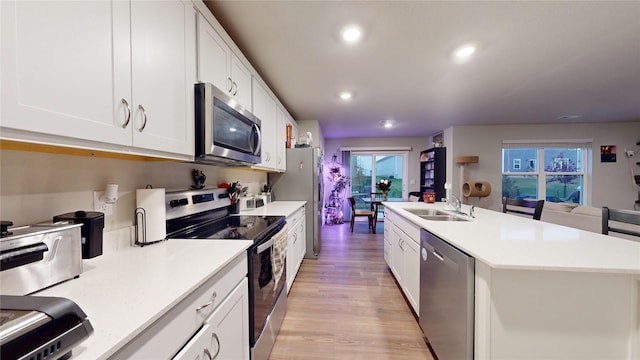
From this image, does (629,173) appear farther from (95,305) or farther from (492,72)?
(95,305)

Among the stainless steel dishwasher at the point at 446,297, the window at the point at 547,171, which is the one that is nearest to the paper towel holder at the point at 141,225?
the stainless steel dishwasher at the point at 446,297

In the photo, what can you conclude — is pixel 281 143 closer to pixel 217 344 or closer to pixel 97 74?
pixel 97 74

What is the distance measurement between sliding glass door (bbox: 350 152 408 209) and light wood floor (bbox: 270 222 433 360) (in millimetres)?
3304

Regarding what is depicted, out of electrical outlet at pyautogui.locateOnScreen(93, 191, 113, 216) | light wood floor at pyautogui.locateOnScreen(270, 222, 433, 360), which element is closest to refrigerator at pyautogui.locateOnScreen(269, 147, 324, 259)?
light wood floor at pyautogui.locateOnScreen(270, 222, 433, 360)

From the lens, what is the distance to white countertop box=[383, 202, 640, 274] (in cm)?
92

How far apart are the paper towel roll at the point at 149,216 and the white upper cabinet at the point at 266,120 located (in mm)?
1071

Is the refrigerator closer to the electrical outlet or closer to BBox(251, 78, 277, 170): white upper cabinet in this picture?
BBox(251, 78, 277, 170): white upper cabinet

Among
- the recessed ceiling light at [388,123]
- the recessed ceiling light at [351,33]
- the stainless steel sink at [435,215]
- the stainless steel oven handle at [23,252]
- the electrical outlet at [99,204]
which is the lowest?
the stainless steel sink at [435,215]

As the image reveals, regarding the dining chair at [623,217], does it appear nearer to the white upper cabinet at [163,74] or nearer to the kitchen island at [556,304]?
the kitchen island at [556,304]

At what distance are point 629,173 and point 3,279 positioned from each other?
845 cm

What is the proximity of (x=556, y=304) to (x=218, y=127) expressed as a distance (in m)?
1.94

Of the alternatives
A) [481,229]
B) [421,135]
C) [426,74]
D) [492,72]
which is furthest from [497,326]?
[421,135]

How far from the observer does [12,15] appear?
580 mm

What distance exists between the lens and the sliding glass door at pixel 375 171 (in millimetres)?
6281
